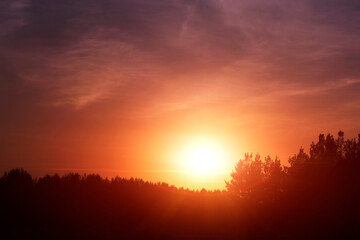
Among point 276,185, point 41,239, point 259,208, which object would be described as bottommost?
point 41,239

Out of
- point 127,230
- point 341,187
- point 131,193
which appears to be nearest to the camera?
point 127,230

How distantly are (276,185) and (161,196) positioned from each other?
24526mm

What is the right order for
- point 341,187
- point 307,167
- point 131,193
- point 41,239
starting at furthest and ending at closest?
1. point 307,167
2. point 131,193
3. point 341,187
4. point 41,239

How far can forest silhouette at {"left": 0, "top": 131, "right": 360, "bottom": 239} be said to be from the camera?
42125 mm

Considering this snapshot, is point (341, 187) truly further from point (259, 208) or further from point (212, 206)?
point (212, 206)

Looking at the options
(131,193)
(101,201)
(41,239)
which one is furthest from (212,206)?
(41,239)

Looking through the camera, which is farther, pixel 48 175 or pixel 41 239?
pixel 48 175

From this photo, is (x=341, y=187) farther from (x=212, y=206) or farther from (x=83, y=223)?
(x=83, y=223)

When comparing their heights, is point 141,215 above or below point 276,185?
below

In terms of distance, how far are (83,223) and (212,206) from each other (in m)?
16.1

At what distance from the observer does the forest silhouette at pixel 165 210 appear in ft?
138

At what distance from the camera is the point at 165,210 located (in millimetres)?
51281

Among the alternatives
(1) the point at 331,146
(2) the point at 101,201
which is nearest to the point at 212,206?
(2) the point at 101,201

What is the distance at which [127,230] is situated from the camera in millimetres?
45062
